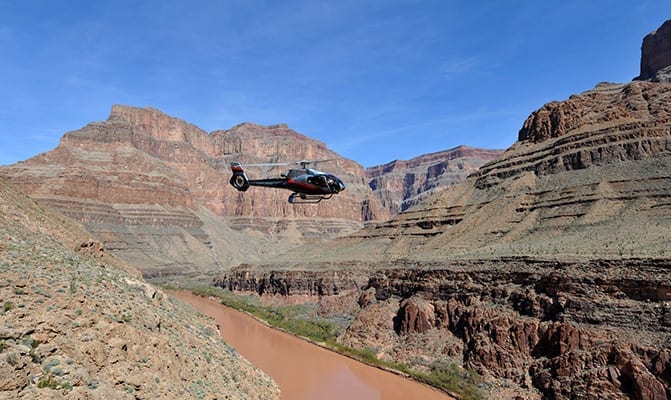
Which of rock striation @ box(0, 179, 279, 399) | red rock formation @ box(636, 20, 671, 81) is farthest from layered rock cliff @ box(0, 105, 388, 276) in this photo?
red rock formation @ box(636, 20, 671, 81)

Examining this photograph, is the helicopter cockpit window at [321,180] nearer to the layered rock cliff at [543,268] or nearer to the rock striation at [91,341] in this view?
the rock striation at [91,341]

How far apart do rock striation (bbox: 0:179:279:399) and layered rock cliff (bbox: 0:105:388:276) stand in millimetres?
55115

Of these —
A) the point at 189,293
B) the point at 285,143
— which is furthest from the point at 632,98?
the point at 285,143

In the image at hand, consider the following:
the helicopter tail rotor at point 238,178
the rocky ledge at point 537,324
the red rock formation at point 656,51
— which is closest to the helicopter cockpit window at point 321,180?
the helicopter tail rotor at point 238,178

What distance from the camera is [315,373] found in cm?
3397

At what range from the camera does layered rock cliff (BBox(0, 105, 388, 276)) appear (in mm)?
101875

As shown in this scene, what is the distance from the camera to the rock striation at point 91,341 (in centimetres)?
1070

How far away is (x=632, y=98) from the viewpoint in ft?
183

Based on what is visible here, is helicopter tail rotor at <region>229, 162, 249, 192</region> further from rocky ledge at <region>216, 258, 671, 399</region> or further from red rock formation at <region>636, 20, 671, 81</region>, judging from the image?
red rock formation at <region>636, 20, 671, 81</region>

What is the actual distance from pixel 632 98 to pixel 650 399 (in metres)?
46.5

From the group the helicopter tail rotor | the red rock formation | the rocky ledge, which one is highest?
the red rock formation

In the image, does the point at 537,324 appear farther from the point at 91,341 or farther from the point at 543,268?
the point at 91,341

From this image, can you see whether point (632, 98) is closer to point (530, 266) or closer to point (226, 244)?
point (530, 266)

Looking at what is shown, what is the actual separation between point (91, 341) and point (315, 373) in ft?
79.0
